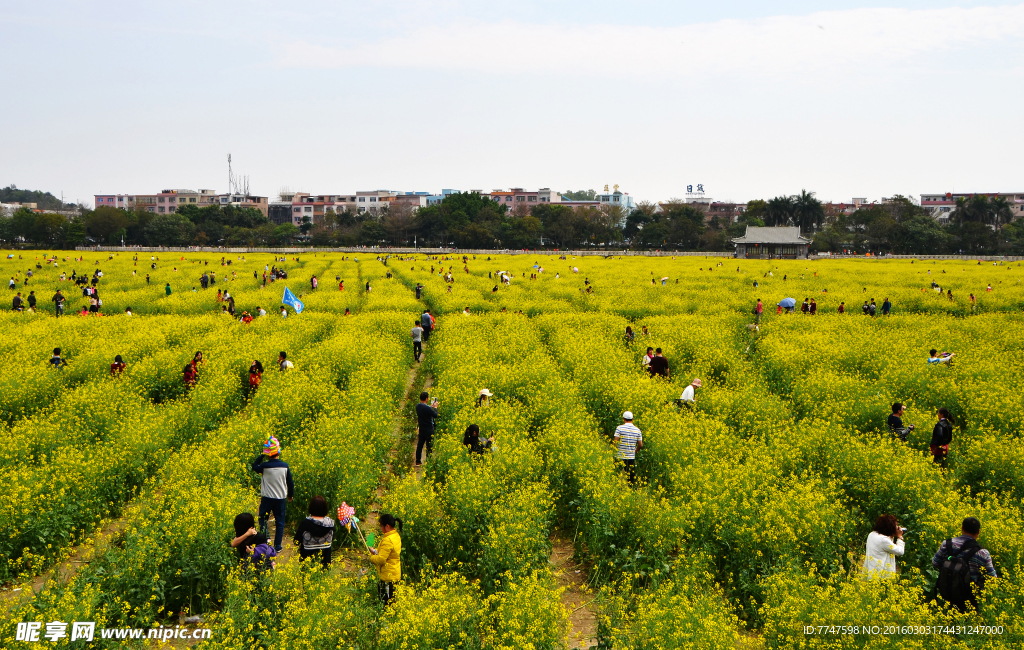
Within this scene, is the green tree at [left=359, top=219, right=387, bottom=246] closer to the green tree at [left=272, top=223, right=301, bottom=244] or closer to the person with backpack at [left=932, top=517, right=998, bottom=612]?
the green tree at [left=272, top=223, right=301, bottom=244]

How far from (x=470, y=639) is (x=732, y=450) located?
658cm

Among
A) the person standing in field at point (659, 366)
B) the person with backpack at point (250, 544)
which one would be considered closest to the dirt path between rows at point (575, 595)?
the person with backpack at point (250, 544)

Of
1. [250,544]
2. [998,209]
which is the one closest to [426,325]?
[250,544]

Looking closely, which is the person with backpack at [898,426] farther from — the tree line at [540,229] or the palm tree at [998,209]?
the palm tree at [998,209]

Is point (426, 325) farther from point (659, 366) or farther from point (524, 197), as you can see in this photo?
point (524, 197)

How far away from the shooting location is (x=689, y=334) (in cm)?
2236

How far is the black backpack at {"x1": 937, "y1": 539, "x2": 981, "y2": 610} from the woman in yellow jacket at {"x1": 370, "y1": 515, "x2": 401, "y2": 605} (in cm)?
597

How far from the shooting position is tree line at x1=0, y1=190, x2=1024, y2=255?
297ft

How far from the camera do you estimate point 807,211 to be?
10831 centimetres

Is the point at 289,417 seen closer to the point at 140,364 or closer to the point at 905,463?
the point at 140,364

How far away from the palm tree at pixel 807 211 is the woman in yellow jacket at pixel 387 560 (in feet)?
378

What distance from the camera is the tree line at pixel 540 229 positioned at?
3563 inches

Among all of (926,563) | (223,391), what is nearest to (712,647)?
(926,563)

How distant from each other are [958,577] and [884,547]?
2.31ft
